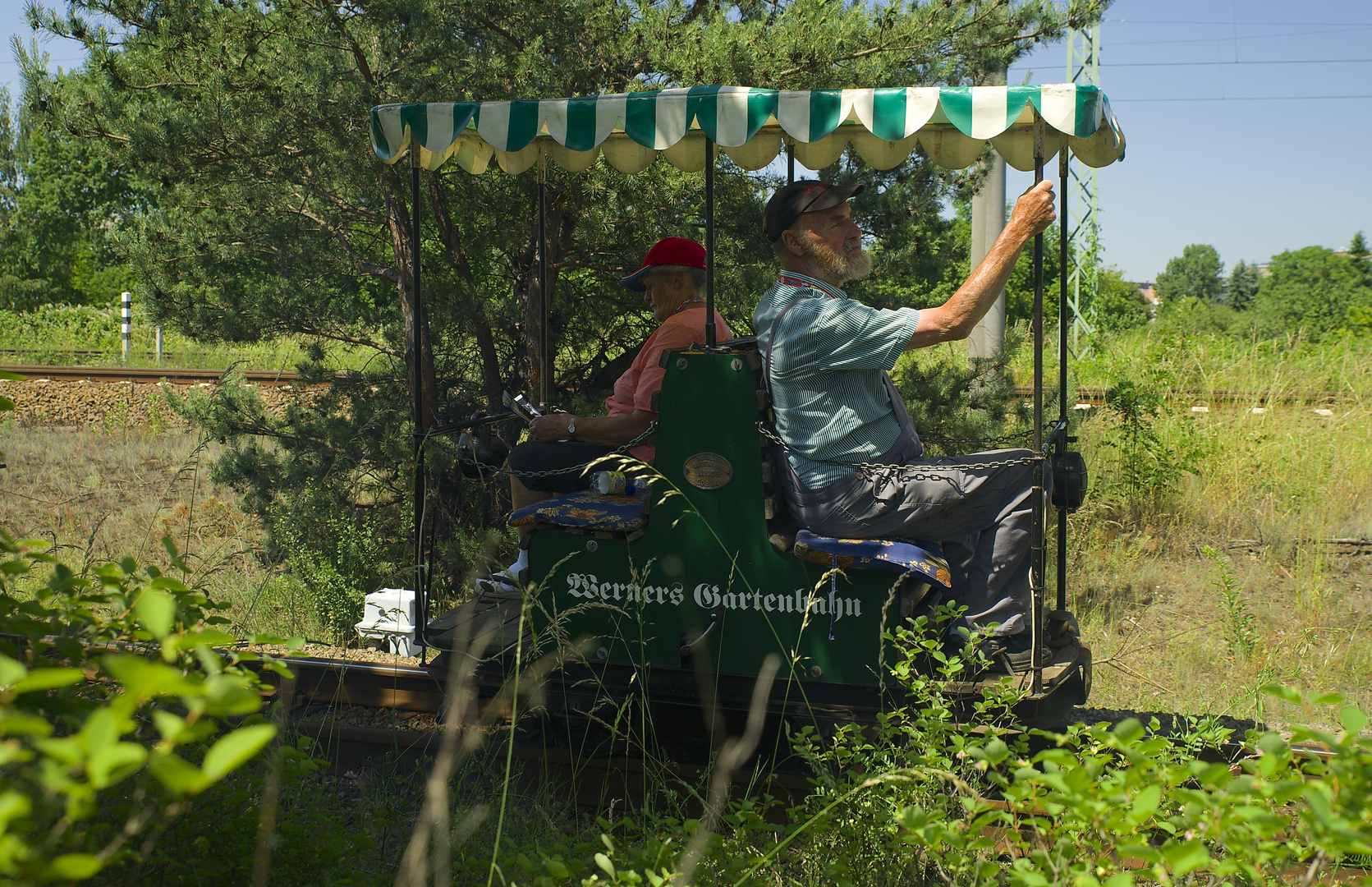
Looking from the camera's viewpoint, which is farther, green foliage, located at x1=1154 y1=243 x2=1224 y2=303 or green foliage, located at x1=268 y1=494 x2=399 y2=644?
green foliage, located at x1=1154 y1=243 x2=1224 y2=303

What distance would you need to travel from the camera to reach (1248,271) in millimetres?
63031

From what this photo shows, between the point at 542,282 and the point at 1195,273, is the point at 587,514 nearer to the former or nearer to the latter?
the point at 542,282

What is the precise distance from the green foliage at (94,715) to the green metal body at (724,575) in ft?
6.21

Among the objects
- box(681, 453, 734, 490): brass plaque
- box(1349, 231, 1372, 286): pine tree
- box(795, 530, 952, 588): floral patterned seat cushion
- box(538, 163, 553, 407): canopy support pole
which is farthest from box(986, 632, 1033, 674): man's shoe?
box(1349, 231, 1372, 286): pine tree

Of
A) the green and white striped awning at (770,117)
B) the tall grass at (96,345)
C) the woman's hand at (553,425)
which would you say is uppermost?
the tall grass at (96,345)

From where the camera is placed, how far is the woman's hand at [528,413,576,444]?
4.32 meters

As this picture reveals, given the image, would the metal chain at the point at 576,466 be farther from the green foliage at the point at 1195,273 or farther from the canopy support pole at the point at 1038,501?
the green foliage at the point at 1195,273

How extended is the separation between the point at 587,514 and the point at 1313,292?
4143 cm

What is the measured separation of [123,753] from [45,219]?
32662mm

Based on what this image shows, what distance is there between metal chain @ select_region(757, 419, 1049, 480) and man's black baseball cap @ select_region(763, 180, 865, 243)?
2.71ft

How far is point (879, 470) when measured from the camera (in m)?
3.55

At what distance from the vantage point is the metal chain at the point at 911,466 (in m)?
3.45

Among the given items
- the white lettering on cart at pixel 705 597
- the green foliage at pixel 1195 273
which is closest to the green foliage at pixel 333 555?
the white lettering on cart at pixel 705 597

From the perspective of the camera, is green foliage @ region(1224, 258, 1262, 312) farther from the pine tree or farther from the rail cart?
the rail cart
